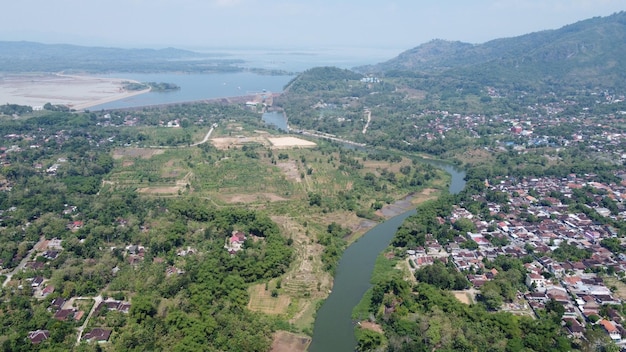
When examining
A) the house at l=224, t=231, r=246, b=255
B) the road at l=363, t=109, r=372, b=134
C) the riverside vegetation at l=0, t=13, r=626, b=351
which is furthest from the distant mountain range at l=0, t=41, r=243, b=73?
the house at l=224, t=231, r=246, b=255

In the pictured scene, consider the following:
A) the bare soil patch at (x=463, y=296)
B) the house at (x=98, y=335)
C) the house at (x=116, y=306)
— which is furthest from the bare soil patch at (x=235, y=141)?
the bare soil patch at (x=463, y=296)

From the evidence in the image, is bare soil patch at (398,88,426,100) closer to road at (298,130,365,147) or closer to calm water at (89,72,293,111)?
calm water at (89,72,293,111)

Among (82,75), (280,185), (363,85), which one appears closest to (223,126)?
(280,185)

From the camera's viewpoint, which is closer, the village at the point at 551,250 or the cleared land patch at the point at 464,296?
the village at the point at 551,250

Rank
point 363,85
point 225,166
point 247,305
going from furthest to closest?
point 363,85 < point 225,166 < point 247,305

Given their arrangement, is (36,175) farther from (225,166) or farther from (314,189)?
(314,189)

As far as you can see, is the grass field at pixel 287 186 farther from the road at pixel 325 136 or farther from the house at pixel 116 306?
the house at pixel 116 306
